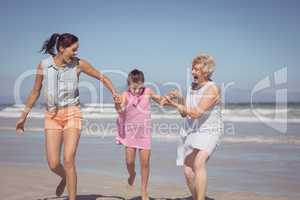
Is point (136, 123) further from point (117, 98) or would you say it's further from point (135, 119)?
point (117, 98)

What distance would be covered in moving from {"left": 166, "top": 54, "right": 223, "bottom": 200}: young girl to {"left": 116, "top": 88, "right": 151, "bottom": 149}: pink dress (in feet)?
2.49

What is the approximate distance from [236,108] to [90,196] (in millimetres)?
30250

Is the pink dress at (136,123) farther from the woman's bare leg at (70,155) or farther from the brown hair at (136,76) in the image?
the woman's bare leg at (70,155)

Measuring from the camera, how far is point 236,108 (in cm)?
3616

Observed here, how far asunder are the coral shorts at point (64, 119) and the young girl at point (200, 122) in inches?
42.4

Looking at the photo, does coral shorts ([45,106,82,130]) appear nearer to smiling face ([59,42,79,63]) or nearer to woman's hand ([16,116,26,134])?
woman's hand ([16,116,26,134])

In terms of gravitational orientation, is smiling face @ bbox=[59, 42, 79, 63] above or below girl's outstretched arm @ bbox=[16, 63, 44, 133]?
above

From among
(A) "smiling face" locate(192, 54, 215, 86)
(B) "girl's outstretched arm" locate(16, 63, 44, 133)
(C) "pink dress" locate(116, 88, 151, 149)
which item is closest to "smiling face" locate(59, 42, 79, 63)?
(B) "girl's outstretched arm" locate(16, 63, 44, 133)

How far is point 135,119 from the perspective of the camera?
259 inches

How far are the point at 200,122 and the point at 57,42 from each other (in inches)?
72.9

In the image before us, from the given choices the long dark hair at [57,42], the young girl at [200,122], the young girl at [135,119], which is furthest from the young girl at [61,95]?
the young girl at [200,122]

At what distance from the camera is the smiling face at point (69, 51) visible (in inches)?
221

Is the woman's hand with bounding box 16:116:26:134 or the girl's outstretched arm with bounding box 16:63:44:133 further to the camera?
the woman's hand with bounding box 16:116:26:134

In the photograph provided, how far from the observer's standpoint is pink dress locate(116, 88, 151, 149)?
643 centimetres
